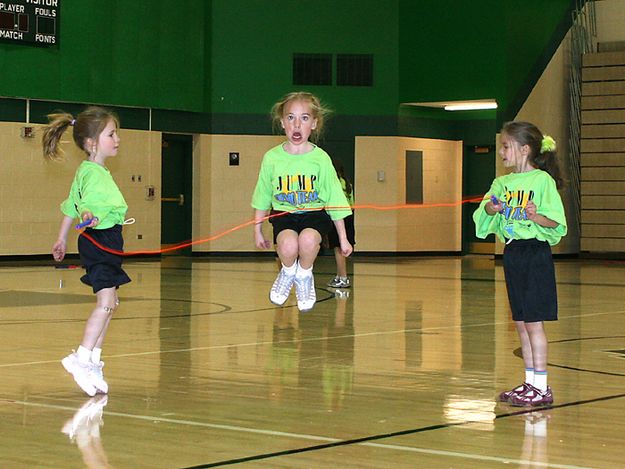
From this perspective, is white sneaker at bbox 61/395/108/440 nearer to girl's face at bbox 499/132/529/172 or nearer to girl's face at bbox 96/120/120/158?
girl's face at bbox 96/120/120/158

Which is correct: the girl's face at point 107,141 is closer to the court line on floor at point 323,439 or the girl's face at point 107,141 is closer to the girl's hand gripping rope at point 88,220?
the girl's hand gripping rope at point 88,220

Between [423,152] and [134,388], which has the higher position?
[423,152]

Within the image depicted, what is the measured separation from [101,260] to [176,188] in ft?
61.5

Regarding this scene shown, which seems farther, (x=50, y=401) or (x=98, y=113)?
(x=98, y=113)

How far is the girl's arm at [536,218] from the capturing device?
6862mm

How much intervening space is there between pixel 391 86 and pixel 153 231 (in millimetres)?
6341

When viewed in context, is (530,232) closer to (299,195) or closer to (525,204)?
(525,204)

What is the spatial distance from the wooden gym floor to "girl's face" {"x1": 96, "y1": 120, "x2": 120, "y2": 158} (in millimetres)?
1551

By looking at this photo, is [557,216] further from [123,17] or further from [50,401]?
[123,17]

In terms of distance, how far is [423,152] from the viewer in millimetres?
27031

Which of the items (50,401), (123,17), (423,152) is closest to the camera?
(50,401)

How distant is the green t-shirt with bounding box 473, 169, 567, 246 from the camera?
7.03m

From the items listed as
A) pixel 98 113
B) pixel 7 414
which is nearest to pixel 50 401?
pixel 7 414

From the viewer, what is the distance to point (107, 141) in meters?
7.45
